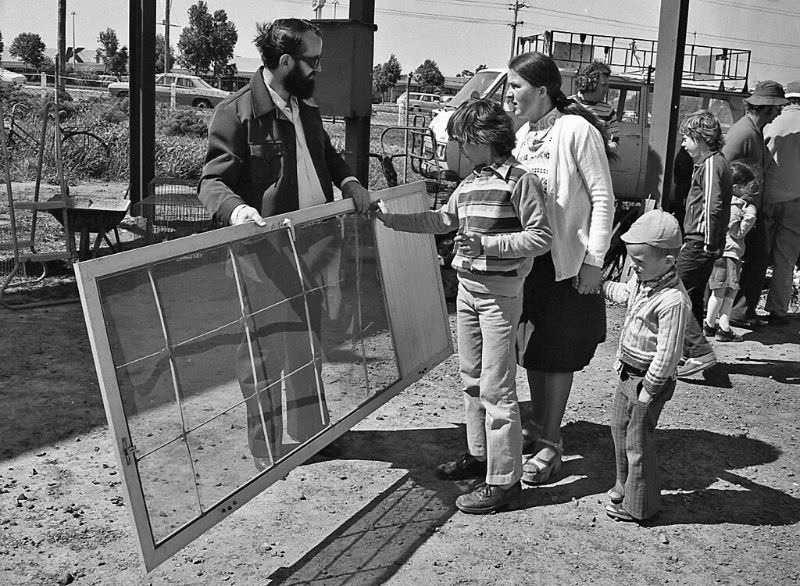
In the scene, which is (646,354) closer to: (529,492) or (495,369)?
(495,369)

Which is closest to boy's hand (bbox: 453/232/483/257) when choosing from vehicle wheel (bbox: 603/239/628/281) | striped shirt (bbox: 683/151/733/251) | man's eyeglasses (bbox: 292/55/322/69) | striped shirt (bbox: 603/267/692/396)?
striped shirt (bbox: 603/267/692/396)

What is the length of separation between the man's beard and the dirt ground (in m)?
1.83

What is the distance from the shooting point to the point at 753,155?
7949 millimetres

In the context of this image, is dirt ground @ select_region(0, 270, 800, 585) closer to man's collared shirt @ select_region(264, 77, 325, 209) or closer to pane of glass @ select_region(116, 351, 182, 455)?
pane of glass @ select_region(116, 351, 182, 455)

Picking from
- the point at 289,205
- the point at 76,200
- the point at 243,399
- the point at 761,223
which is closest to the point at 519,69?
the point at 289,205

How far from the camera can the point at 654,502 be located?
418cm

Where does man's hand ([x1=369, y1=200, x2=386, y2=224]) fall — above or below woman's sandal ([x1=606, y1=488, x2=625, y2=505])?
above

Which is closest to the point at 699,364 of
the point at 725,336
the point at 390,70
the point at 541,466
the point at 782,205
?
the point at 725,336

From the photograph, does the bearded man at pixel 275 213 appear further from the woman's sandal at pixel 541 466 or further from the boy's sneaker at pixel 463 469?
the woman's sandal at pixel 541 466

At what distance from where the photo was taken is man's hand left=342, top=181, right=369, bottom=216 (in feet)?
14.5

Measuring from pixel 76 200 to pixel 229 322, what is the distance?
5436 millimetres

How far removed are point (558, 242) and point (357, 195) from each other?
3.22 feet

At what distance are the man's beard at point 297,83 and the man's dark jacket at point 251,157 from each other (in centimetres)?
9

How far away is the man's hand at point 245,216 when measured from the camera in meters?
3.70
